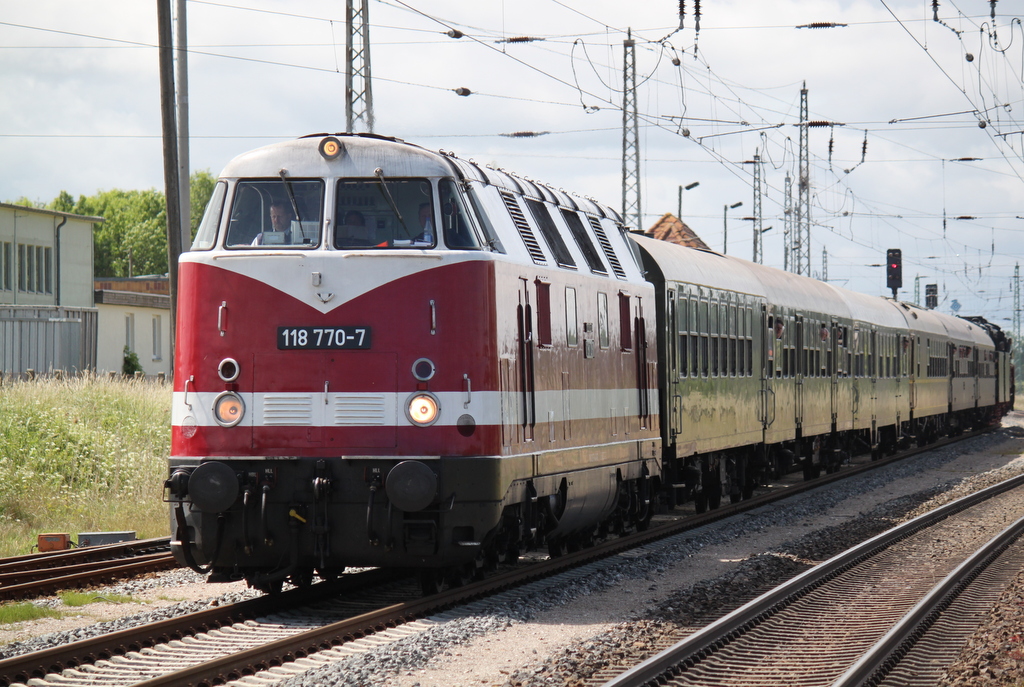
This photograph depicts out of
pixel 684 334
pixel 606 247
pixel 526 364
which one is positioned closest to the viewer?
pixel 526 364

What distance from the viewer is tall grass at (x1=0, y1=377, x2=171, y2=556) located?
16.5 meters

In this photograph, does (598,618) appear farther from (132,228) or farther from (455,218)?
(132,228)

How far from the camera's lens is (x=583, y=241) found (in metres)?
13.6

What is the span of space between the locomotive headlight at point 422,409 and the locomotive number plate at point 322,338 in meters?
0.59

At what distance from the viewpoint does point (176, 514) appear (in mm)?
9906

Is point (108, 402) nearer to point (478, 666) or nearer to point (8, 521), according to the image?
point (8, 521)

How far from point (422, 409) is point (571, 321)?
2.96 meters

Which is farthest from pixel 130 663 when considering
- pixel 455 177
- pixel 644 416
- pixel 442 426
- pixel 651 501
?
pixel 651 501

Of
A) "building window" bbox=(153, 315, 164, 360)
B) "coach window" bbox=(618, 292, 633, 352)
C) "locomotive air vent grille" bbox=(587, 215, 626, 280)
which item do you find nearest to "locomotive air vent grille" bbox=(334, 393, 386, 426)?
"coach window" bbox=(618, 292, 633, 352)

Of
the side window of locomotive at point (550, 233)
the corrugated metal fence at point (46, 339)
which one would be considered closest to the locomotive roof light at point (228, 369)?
the side window of locomotive at point (550, 233)

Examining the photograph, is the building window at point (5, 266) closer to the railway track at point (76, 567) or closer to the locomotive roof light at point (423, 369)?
the railway track at point (76, 567)

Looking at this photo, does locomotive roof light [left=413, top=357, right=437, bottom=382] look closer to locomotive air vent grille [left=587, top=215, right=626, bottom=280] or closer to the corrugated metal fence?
locomotive air vent grille [left=587, top=215, right=626, bottom=280]

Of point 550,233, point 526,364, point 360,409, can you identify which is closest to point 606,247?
point 550,233

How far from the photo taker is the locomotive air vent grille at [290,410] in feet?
32.8
